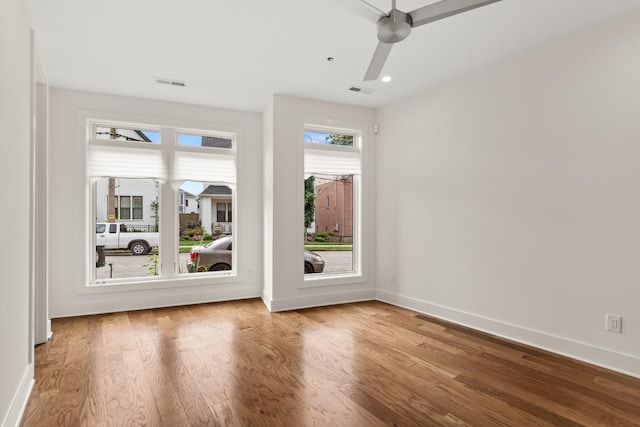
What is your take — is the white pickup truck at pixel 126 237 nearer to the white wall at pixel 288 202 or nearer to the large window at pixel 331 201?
the white wall at pixel 288 202

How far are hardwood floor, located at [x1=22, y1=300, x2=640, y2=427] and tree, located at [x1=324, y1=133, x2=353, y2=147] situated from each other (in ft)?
8.29

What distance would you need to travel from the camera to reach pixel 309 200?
480cm

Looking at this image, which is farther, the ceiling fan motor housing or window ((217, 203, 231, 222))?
window ((217, 203, 231, 222))

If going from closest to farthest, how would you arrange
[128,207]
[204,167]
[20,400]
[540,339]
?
1. [20,400]
2. [540,339]
3. [128,207]
4. [204,167]

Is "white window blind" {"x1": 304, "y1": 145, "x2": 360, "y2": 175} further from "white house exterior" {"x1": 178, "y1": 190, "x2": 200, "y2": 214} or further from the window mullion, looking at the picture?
the window mullion

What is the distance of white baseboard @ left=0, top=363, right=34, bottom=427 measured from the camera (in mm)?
1828

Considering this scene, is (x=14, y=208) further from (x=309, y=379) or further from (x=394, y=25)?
(x=394, y=25)

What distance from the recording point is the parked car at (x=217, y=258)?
479 cm

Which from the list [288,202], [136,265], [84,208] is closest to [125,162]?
[84,208]

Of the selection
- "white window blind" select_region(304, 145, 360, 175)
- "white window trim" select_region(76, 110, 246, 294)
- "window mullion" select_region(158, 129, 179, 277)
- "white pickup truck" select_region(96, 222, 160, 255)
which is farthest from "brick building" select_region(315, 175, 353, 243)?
"white pickup truck" select_region(96, 222, 160, 255)

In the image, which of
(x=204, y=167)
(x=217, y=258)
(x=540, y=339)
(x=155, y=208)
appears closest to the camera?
(x=540, y=339)

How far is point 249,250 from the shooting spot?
16.3 feet

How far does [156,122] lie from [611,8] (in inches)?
185

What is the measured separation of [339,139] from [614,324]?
3607mm
